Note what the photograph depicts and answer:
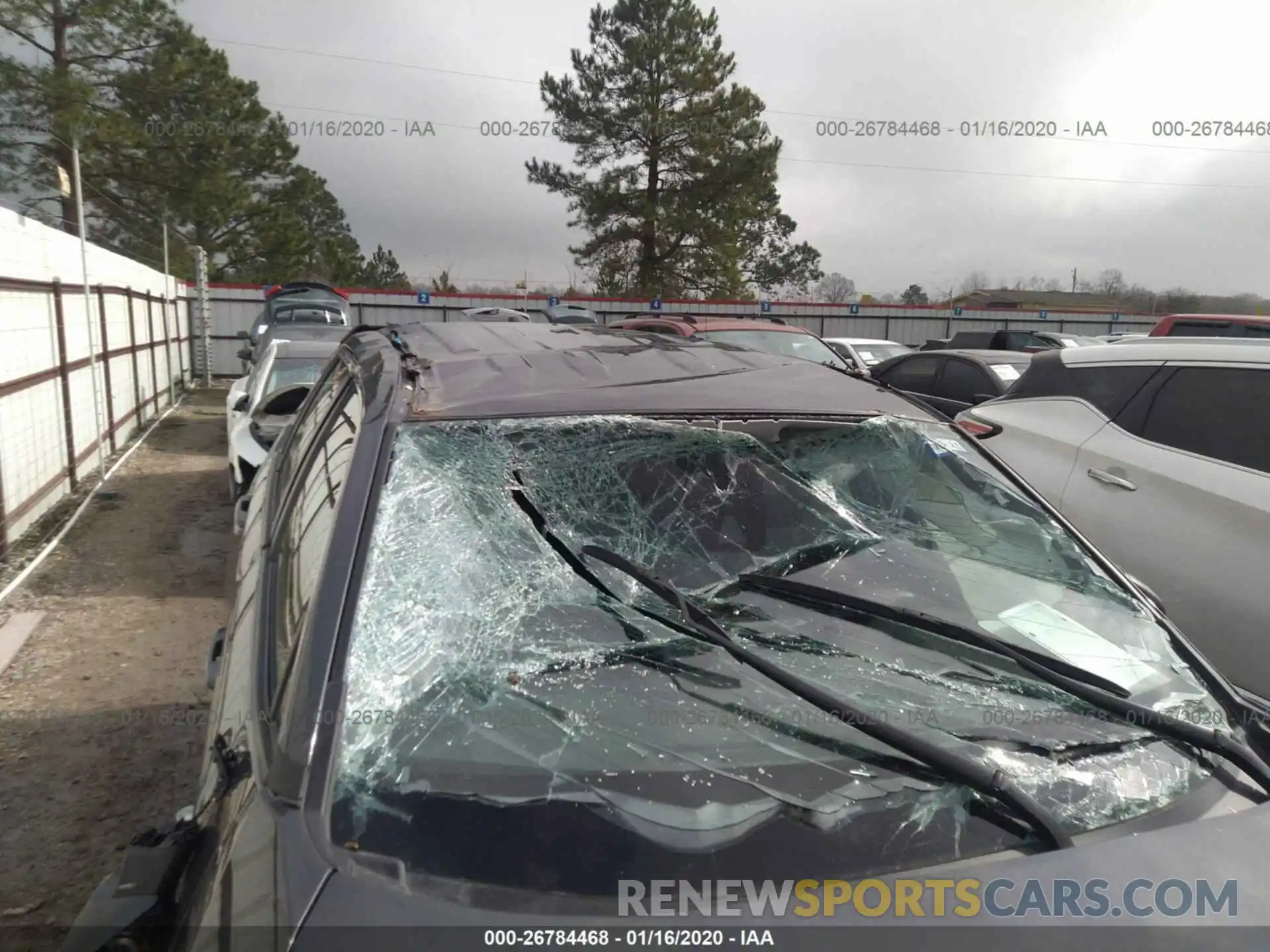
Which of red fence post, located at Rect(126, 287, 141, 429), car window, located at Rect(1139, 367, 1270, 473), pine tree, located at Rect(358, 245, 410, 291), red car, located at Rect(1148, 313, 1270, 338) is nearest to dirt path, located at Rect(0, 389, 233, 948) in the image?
car window, located at Rect(1139, 367, 1270, 473)

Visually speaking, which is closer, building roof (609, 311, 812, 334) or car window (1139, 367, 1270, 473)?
car window (1139, 367, 1270, 473)

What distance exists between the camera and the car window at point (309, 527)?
5.20 ft

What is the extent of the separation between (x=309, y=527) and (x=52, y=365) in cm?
637

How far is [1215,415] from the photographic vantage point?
3.71 meters

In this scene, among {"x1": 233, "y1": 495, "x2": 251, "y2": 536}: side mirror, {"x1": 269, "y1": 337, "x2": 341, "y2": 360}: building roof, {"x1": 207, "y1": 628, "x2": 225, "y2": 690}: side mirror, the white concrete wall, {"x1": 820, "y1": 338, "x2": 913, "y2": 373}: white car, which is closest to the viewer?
{"x1": 207, "y1": 628, "x2": 225, "y2": 690}: side mirror

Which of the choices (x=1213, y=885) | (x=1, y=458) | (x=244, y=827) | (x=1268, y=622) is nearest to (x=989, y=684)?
(x=1213, y=885)

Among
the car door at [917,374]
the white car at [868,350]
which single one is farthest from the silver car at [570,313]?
the car door at [917,374]

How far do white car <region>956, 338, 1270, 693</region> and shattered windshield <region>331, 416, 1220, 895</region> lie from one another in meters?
1.06

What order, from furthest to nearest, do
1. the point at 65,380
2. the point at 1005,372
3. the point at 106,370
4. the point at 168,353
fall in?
the point at 168,353, the point at 106,370, the point at 1005,372, the point at 65,380

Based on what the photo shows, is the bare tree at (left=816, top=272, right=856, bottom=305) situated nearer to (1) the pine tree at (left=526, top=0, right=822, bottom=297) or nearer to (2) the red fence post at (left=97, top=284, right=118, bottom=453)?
(1) the pine tree at (left=526, top=0, right=822, bottom=297)

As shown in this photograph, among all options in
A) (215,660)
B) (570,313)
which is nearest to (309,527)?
(215,660)

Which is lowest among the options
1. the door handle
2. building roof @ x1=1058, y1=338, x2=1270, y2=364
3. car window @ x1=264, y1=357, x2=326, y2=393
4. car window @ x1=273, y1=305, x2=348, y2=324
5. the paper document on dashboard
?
the paper document on dashboard

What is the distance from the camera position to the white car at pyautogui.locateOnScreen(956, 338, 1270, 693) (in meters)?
3.22

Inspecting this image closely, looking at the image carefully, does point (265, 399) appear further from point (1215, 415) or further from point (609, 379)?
point (1215, 415)
